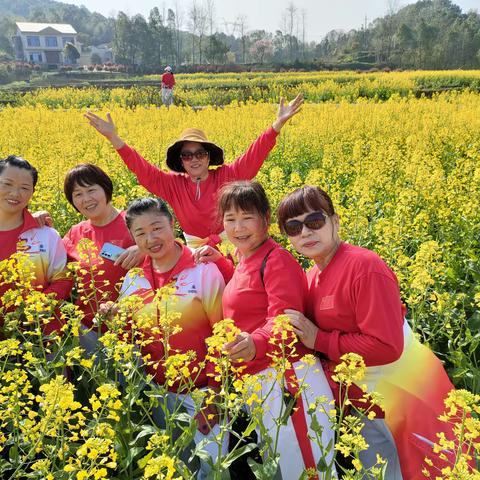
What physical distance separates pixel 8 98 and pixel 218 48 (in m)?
40.7

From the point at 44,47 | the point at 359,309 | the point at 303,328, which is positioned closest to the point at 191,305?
the point at 303,328

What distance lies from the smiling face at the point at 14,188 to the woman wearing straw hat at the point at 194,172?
2.90 feet

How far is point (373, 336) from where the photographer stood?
211cm

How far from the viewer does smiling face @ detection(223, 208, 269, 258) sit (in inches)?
97.1

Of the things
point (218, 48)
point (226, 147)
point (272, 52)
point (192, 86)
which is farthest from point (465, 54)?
point (226, 147)

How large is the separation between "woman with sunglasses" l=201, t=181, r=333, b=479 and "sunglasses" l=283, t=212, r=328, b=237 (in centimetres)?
14

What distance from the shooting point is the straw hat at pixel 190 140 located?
3.66 meters

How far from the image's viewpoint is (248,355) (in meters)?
2.11

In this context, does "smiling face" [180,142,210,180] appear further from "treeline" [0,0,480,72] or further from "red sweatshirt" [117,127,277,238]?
"treeline" [0,0,480,72]

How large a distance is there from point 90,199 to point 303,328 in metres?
1.78

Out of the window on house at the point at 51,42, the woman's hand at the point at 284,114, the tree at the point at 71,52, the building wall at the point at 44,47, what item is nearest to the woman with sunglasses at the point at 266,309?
the woman's hand at the point at 284,114

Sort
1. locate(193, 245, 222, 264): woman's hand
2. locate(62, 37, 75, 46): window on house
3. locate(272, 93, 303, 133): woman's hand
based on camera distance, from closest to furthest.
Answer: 1. locate(193, 245, 222, 264): woman's hand
2. locate(272, 93, 303, 133): woman's hand
3. locate(62, 37, 75, 46): window on house

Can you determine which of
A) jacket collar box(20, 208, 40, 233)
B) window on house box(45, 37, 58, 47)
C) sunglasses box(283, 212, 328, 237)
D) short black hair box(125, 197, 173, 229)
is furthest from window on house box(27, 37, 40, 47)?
sunglasses box(283, 212, 328, 237)

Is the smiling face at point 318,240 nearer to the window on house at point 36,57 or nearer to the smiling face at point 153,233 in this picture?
the smiling face at point 153,233
